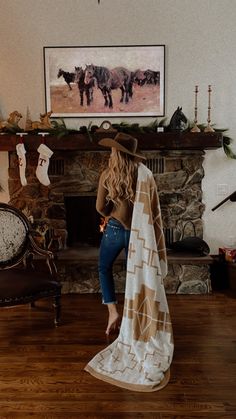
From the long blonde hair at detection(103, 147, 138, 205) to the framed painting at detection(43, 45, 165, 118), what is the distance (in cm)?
174

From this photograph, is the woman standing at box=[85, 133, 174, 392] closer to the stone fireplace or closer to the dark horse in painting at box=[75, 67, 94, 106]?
Result: the stone fireplace

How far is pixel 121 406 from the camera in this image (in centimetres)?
216

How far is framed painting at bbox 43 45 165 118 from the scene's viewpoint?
13.7 ft

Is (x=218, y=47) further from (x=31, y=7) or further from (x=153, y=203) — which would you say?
(x=153, y=203)

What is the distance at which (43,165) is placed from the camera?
4.04 metres

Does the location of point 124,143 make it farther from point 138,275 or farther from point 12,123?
point 12,123

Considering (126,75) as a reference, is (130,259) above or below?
below

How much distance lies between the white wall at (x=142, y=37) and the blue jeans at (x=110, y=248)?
6.03 ft

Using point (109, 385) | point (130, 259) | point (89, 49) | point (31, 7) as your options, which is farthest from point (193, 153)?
point (109, 385)

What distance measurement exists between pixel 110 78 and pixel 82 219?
1.52m

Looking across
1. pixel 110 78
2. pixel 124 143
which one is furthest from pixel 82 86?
pixel 124 143

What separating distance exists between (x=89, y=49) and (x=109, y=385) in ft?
10.7

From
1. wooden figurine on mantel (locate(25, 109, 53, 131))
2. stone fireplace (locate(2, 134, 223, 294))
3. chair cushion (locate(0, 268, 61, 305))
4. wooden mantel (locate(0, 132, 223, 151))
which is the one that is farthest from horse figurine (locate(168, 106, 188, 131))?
chair cushion (locate(0, 268, 61, 305))

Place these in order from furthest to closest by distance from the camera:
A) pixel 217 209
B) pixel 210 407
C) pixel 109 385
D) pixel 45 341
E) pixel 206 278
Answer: pixel 217 209 → pixel 206 278 → pixel 45 341 → pixel 109 385 → pixel 210 407
